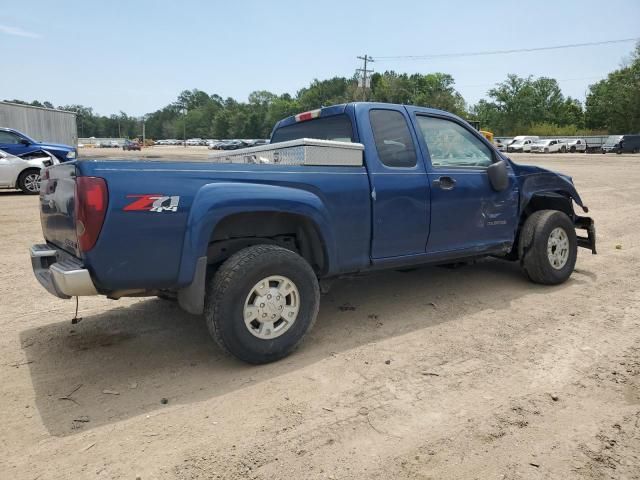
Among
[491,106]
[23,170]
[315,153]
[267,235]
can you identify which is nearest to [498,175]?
[315,153]

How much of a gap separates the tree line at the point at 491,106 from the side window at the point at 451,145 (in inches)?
1623

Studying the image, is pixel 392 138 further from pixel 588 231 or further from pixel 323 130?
pixel 588 231

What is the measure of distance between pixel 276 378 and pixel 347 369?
0.50 metres

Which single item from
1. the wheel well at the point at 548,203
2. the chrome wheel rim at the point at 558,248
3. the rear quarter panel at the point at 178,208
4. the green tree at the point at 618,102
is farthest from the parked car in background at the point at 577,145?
the rear quarter panel at the point at 178,208

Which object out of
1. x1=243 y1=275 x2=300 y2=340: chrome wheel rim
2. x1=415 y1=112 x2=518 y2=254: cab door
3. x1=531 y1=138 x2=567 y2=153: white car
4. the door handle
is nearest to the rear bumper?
x1=243 y1=275 x2=300 y2=340: chrome wheel rim

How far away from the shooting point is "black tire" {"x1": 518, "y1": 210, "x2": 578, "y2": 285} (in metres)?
5.12

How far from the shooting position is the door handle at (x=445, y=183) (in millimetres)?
4340

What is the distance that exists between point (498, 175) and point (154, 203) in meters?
3.30

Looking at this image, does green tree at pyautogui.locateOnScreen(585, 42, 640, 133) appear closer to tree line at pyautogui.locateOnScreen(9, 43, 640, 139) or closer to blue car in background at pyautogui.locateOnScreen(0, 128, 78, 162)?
tree line at pyautogui.locateOnScreen(9, 43, 640, 139)

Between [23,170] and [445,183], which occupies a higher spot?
[445,183]

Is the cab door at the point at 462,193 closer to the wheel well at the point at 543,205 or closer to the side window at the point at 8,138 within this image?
the wheel well at the point at 543,205

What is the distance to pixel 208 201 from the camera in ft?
10.3

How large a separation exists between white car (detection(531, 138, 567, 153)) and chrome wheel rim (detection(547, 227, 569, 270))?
5102cm

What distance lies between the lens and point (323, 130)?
455 cm
